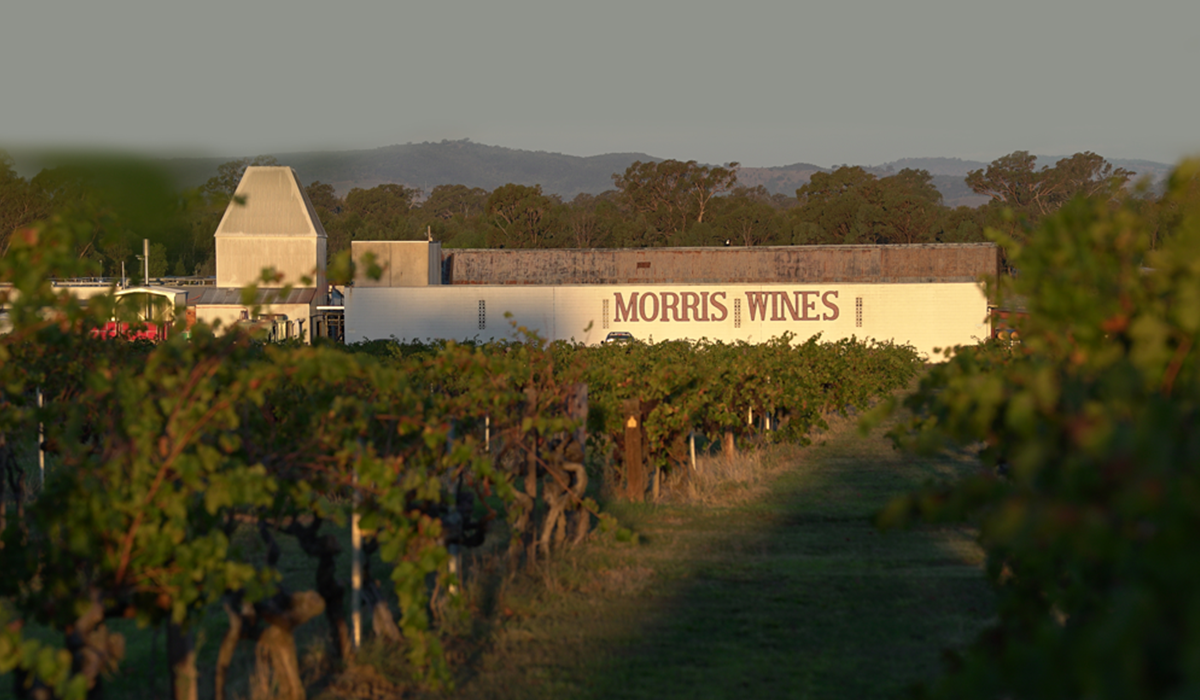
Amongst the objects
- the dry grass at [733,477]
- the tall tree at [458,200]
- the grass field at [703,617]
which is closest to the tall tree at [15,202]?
the dry grass at [733,477]

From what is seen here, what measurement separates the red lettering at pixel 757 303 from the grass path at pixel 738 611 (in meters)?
28.9

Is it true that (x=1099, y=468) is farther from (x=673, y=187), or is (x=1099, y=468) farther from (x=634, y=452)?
(x=673, y=187)

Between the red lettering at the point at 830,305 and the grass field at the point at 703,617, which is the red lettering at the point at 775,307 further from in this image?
the grass field at the point at 703,617

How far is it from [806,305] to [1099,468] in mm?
39926

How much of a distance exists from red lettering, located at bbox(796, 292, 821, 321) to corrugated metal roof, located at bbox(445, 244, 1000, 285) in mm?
5171

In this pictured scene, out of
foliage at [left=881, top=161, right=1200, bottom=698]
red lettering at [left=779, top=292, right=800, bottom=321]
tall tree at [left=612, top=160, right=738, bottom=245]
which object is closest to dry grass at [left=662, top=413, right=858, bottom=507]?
foliage at [left=881, top=161, right=1200, bottom=698]

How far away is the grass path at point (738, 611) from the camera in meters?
6.77

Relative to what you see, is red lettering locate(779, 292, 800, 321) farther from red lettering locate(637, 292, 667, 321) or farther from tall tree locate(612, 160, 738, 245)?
tall tree locate(612, 160, 738, 245)

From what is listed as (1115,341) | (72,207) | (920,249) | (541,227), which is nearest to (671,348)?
(72,207)

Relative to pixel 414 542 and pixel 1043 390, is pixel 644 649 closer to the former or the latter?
pixel 414 542

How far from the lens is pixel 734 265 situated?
155ft

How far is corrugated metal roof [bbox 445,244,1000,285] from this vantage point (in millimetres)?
46875

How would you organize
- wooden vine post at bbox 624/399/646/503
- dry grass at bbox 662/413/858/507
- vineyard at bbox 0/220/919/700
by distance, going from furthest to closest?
1. dry grass at bbox 662/413/858/507
2. wooden vine post at bbox 624/399/646/503
3. vineyard at bbox 0/220/919/700

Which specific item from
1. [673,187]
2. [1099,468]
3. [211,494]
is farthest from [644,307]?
[673,187]
